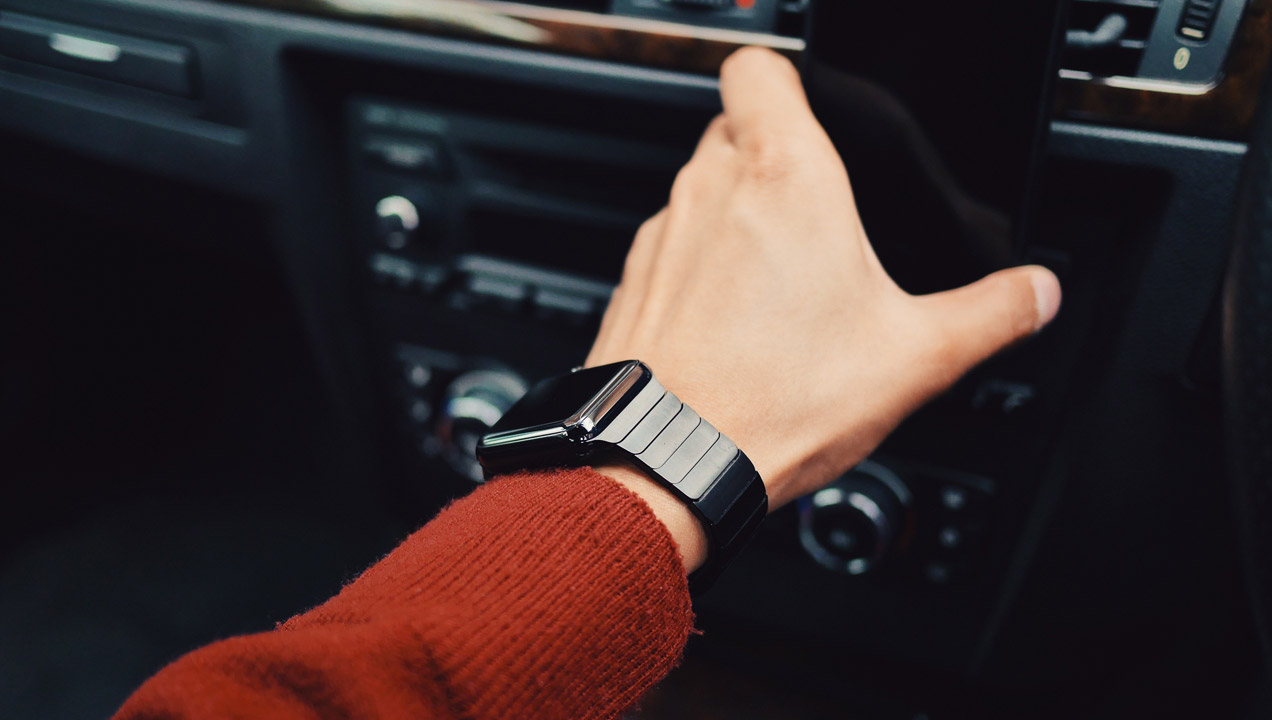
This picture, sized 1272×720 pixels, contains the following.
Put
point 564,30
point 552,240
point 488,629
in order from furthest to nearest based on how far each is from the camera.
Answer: point 552,240
point 564,30
point 488,629

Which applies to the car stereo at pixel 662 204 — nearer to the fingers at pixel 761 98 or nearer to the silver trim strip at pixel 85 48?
the fingers at pixel 761 98

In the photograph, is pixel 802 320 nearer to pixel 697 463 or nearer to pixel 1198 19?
pixel 697 463

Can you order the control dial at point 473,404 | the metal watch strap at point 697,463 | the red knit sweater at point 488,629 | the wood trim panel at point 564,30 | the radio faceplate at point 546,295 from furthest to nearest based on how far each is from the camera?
the control dial at point 473,404 → the radio faceplate at point 546,295 → the wood trim panel at point 564,30 → the metal watch strap at point 697,463 → the red knit sweater at point 488,629

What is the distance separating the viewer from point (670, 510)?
44 cm

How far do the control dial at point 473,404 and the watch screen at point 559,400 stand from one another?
28 centimetres

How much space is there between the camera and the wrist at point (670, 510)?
44 centimetres

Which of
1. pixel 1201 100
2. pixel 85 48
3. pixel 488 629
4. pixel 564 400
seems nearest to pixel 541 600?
pixel 488 629

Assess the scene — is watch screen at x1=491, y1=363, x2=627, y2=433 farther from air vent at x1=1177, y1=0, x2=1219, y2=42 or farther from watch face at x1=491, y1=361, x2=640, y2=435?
air vent at x1=1177, y1=0, x2=1219, y2=42

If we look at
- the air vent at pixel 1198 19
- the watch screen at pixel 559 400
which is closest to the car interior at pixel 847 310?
the air vent at pixel 1198 19

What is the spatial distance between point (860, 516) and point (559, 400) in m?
0.32

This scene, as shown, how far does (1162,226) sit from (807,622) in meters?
0.46

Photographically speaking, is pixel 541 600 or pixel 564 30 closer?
pixel 541 600

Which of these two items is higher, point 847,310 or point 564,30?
point 564,30

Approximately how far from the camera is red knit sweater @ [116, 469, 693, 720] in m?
0.31
